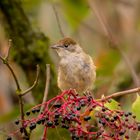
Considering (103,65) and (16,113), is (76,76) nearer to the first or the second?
Answer: (16,113)

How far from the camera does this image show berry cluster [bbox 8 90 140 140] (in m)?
3.42

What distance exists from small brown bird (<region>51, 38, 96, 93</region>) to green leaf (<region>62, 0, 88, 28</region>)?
1.88ft

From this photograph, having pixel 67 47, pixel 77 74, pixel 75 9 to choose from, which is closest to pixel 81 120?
pixel 77 74

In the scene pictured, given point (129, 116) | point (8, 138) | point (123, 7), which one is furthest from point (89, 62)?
point (123, 7)

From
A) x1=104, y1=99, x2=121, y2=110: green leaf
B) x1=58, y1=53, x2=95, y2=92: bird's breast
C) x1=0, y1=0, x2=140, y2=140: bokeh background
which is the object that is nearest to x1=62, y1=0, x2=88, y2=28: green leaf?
x1=0, y1=0, x2=140, y2=140: bokeh background

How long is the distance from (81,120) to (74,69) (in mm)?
1810

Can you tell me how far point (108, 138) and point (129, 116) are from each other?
43 cm

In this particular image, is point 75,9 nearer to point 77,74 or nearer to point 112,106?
point 77,74

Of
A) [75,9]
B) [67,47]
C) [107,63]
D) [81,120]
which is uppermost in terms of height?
[75,9]

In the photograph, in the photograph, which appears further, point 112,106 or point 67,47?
point 67,47

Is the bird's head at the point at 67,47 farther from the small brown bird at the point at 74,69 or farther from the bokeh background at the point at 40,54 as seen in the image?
the bokeh background at the point at 40,54

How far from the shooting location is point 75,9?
627 centimetres

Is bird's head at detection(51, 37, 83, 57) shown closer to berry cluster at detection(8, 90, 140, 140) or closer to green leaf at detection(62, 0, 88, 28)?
green leaf at detection(62, 0, 88, 28)

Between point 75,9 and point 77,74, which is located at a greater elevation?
point 75,9
